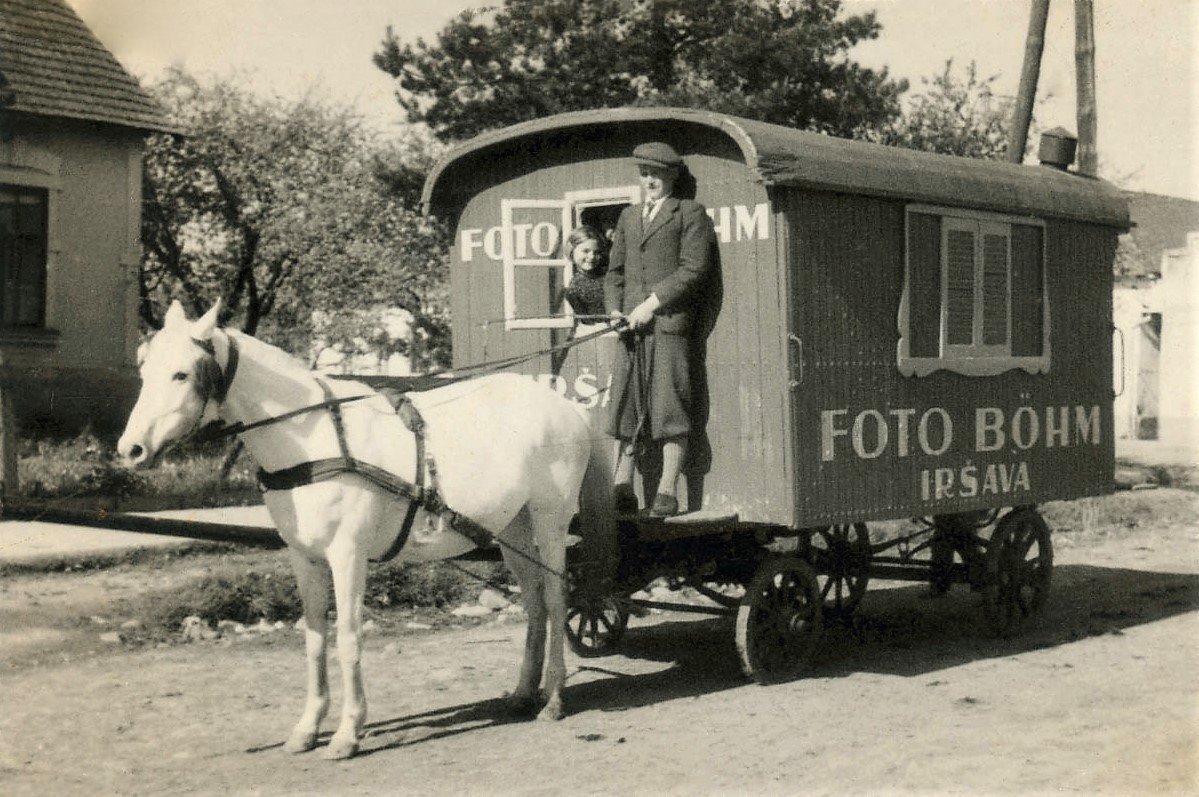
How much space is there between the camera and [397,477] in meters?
6.68

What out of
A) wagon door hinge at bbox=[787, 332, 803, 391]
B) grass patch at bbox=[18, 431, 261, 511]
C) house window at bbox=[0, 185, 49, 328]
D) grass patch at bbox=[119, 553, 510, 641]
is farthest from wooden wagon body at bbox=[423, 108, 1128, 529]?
house window at bbox=[0, 185, 49, 328]

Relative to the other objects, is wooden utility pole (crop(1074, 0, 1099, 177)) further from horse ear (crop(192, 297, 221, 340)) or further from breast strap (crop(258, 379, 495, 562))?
horse ear (crop(192, 297, 221, 340))

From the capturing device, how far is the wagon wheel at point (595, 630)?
9047 mm

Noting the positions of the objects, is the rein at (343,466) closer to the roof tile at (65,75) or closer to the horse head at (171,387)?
the horse head at (171,387)

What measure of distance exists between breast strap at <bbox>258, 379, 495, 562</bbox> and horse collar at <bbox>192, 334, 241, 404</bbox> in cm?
43

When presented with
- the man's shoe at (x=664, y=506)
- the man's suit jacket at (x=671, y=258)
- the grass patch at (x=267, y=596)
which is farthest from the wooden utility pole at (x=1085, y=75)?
the man's shoe at (x=664, y=506)

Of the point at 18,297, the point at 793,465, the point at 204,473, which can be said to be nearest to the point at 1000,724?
the point at 793,465

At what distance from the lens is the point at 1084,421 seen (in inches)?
400

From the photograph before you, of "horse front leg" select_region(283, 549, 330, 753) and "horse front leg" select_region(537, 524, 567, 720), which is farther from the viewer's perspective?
"horse front leg" select_region(537, 524, 567, 720)

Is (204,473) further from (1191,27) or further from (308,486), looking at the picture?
(1191,27)

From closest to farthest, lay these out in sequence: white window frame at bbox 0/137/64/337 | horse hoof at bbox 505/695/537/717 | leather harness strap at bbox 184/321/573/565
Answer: leather harness strap at bbox 184/321/573/565 → horse hoof at bbox 505/695/537/717 → white window frame at bbox 0/137/64/337

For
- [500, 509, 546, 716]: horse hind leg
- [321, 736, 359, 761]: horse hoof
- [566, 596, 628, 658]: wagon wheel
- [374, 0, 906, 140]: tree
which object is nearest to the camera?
[321, 736, 359, 761]: horse hoof

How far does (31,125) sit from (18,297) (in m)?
2.19

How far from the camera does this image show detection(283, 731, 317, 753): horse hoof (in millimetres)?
6453
